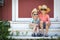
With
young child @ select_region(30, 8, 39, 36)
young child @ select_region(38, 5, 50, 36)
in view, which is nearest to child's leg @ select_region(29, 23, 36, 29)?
young child @ select_region(30, 8, 39, 36)

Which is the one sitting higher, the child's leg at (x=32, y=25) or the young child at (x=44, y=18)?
the young child at (x=44, y=18)

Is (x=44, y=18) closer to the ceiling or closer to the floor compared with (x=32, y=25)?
closer to the ceiling

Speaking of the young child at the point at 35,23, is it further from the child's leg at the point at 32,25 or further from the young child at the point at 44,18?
the young child at the point at 44,18

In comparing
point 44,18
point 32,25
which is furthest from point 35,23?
point 44,18

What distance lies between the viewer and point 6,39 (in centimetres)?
691

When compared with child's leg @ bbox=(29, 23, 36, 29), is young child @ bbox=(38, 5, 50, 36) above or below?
above

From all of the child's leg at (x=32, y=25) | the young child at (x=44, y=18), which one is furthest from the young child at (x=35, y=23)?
the young child at (x=44, y=18)

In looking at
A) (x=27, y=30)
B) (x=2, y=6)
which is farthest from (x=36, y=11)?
(x=2, y=6)

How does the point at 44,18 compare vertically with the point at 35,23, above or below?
above

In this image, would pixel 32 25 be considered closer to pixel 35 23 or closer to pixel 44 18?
pixel 35 23

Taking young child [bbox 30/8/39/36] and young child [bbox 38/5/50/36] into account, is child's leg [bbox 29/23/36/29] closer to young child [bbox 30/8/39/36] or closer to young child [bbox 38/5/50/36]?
young child [bbox 30/8/39/36]

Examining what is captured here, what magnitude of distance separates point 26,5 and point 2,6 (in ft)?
2.30

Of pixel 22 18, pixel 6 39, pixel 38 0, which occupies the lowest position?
pixel 6 39

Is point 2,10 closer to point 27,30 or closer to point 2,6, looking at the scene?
point 2,6
